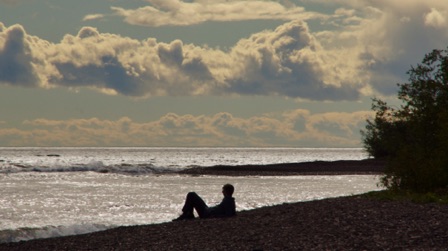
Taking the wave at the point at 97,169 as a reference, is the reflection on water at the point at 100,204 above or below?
→ below

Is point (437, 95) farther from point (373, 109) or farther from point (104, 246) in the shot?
point (104, 246)

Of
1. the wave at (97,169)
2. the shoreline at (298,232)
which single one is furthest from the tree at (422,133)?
the wave at (97,169)

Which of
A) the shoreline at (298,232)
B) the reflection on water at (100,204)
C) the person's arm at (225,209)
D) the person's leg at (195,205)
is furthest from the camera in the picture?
the reflection on water at (100,204)

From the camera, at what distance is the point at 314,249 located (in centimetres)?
1664

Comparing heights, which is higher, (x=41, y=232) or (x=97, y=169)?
(x=97, y=169)

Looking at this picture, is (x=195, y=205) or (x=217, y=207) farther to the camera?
(x=195, y=205)

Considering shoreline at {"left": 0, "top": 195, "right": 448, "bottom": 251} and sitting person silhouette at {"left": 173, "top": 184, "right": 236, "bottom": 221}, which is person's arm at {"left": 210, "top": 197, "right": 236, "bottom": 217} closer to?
sitting person silhouette at {"left": 173, "top": 184, "right": 236, "bottom": 221}

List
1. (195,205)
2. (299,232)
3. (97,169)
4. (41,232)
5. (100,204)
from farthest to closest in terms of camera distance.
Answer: (97,169), (100,204), (41,232), (195,205), (299,232)

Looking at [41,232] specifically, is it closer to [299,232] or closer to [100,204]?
[299,232]

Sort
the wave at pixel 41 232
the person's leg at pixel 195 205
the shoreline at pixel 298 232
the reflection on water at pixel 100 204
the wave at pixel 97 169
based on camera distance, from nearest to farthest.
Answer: the shoreline at pixel 298 232 < the wave at pixel 41 232 < the person's leg at pixel 195 205 < the reflection on water at pixel 100 204 < the wave at pixel 97 169

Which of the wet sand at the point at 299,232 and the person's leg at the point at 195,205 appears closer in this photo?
the wet sand at the point at 299,232

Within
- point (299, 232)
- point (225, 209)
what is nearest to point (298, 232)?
point (299, 232)

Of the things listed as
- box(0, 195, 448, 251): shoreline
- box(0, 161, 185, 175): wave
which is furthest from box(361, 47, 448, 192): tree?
box(0, 161, 185, 175): wave

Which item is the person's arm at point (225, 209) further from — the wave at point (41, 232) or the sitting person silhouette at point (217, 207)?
the wave at point (41, 232)
